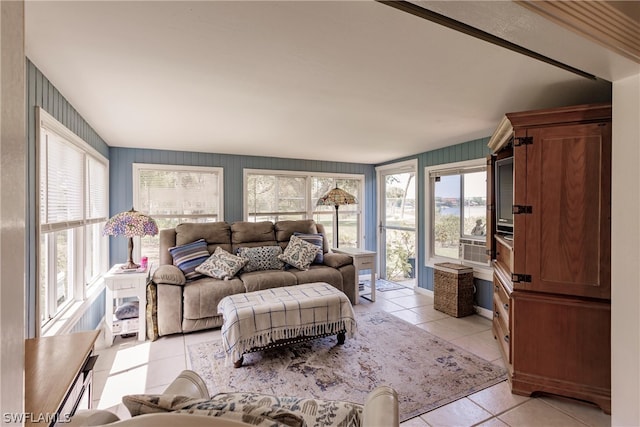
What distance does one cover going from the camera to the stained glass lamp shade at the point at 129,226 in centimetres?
308

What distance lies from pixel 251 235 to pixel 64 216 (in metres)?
2.20

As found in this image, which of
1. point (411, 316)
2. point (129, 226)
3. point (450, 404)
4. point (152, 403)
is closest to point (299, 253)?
point (411, 316)

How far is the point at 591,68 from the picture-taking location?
1.45 metres

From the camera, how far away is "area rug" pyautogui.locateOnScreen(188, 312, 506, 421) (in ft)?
7.25

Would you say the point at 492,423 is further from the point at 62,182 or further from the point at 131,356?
the point at 62,182

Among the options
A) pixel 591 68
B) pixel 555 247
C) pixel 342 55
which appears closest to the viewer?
pixel 591 68

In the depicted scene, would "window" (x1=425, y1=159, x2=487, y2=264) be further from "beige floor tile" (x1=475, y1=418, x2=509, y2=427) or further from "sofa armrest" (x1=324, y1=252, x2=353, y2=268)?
"beige floor tile" (x1=475, y1=418, x2=509, y2=427)

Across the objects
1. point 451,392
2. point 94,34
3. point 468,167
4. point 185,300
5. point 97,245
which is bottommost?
point 451,392

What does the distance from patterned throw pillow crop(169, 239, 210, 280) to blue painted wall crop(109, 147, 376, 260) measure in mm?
968

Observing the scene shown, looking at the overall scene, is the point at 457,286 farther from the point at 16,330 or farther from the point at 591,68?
the point at 16,330

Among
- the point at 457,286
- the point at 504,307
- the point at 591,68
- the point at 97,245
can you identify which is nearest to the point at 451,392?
the point at 504,307

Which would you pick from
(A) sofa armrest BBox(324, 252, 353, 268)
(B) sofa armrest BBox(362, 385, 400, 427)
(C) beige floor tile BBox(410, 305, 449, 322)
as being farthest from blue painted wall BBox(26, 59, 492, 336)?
(B) sofa armrest BBox(362, 385, 400, 427)

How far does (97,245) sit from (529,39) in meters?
4.43

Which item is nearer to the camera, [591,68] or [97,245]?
[591,68]
